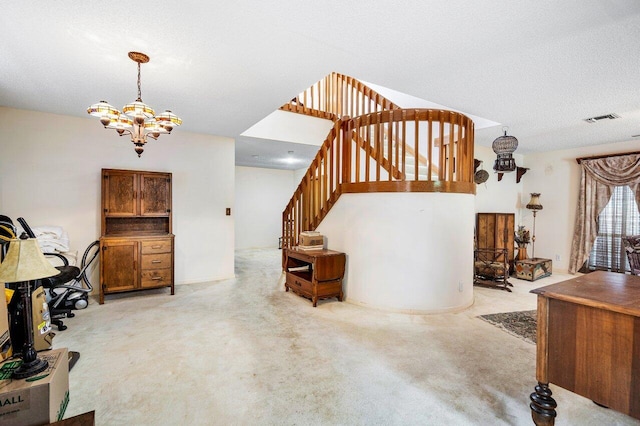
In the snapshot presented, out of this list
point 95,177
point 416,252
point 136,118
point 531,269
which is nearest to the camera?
point 136,118

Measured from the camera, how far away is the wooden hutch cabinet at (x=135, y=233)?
3.88m

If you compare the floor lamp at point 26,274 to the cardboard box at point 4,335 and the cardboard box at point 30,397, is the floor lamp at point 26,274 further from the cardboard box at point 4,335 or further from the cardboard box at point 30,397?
the cardboard box at point 4,335

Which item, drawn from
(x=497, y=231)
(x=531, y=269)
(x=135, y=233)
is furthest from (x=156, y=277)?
(x=531, y=269)

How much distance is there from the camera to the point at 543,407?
5.44 feet

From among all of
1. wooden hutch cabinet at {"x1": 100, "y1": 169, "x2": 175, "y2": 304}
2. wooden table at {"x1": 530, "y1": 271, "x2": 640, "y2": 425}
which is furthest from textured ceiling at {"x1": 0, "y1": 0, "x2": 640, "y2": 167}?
wooden table at {"x1": 530, "y1": 271, "x2": 640, "y2": 425}

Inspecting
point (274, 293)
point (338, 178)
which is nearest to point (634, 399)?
point (338, 178)

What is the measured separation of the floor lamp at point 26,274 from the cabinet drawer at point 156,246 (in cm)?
258

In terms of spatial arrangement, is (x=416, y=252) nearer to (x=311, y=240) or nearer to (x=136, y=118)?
(x=311, y=240)

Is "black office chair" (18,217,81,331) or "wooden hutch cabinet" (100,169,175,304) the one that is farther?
"wooden hutch cabinet" (100,169,175,304)

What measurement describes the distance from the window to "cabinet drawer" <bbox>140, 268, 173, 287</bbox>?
24.0ft

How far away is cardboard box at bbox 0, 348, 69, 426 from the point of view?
1299 mm

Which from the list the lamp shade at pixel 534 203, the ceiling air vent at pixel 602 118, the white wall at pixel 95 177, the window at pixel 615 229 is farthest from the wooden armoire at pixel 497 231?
the white wall at pixel 95 177

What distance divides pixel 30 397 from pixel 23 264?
61cm

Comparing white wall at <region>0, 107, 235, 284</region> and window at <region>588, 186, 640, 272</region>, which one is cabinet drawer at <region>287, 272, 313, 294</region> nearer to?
white wall at <region>0, 107, 235, 284</region>
